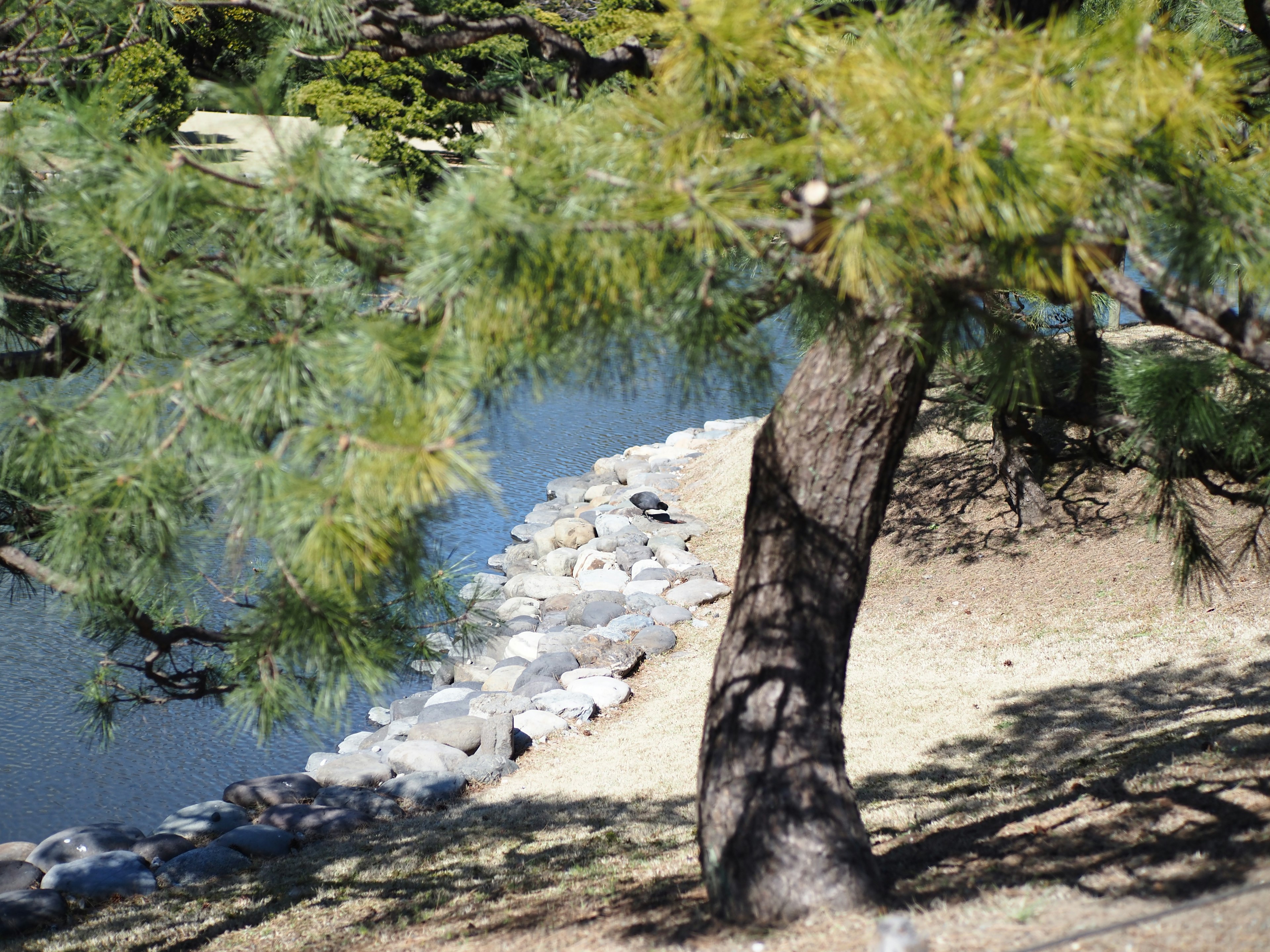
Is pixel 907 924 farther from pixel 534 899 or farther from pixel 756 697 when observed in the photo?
pixel 534 899

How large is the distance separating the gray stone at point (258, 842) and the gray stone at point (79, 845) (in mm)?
528

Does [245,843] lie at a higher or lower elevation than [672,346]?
lower

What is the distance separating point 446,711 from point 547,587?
7.29 feet

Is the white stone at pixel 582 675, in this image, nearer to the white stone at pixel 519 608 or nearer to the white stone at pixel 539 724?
the white stone at pixel 539 724

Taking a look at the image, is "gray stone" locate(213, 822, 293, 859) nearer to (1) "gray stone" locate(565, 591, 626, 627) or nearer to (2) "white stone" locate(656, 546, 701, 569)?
(1) "gray stone" locate(565, 591, 626, 627)

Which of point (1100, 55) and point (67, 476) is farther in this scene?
point (67, 476)

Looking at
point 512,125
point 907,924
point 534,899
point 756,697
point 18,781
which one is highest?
point 512,125

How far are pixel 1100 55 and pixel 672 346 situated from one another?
2.92 ft

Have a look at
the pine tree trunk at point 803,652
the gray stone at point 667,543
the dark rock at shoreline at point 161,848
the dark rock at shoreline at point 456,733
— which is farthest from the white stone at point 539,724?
the pine tree trunk at point 803,652

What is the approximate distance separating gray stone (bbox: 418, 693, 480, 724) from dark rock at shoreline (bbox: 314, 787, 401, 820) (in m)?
1.12

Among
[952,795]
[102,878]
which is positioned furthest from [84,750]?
[952,795]

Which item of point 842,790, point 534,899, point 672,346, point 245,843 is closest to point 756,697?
point 842,790

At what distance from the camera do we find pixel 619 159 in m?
1.85

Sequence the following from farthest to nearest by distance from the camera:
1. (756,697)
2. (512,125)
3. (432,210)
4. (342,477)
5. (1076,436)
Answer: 1. (1076,436)
2. (756,697)
3. (512,125)
4. (432,210)
5. (342,477)
